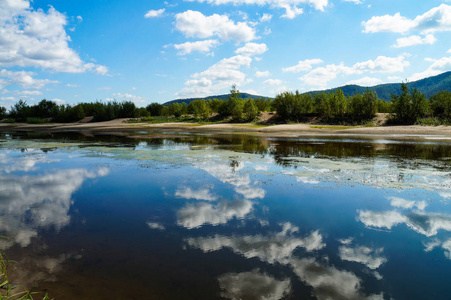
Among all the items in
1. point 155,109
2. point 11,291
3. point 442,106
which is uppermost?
point 155,109

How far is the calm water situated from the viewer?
15.3ft

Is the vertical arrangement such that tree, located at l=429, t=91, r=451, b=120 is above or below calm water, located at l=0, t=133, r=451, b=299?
above

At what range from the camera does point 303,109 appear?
61031 mm

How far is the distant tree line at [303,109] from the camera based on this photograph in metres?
46.0

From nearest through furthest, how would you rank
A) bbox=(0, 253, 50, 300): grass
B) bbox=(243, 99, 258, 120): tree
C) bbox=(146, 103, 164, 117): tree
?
bbox=(0, 253, 50, 300): grass < bbox=(243, 99, 258, 120): tree < bbox=(146, 103, 164, 117): tree

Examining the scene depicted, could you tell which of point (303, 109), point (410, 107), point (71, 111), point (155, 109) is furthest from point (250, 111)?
point (71, 111)

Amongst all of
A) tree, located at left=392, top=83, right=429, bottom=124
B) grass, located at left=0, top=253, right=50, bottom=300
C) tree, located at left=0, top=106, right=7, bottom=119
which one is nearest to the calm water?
grass, located at left=0, top=253, right=50, bottom=300

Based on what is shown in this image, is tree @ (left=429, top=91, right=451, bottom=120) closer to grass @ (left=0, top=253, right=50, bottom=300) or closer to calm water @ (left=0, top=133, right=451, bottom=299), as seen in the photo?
calm water @ (left=0, top=133, right=451, bottom=299)

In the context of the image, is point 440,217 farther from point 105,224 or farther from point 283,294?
point 105,224

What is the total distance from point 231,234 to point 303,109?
58.1 metres

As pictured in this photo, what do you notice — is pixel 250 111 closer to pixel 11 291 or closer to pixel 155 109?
pixel 155 109

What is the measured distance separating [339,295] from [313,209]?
415cm

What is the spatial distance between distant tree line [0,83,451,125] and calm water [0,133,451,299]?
39698 mm

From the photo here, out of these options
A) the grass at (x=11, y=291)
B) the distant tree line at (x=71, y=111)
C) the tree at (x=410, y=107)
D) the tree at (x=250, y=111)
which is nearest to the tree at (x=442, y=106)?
the tree at (x=410, y=107)
